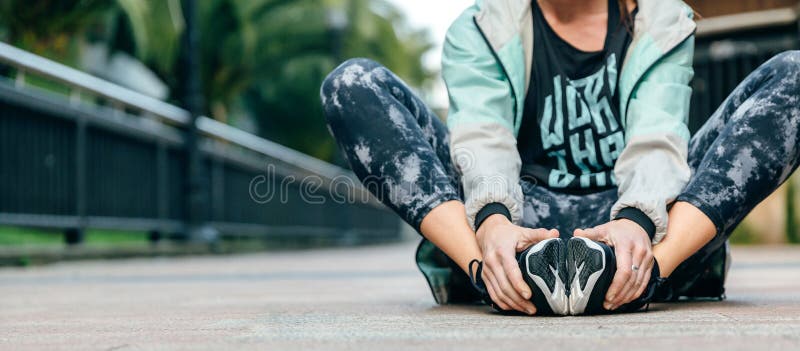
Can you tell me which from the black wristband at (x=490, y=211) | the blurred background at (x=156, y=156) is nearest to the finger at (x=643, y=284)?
the black wristband at (x=490, y=211)

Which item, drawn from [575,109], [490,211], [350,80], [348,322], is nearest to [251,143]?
[350,80]

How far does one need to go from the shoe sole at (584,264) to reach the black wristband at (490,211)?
0.28 meters

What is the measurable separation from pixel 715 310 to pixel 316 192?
11.5 m

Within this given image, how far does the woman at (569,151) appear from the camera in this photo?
2010 mm

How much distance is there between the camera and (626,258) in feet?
6.35

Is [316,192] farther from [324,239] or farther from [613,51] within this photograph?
[613,51]

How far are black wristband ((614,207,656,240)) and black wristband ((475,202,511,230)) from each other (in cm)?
23

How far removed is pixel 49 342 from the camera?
1.72m

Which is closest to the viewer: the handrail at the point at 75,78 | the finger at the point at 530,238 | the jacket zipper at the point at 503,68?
the finger at the point at 530,238

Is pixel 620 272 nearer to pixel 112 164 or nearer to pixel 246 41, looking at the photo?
pixel 112 164

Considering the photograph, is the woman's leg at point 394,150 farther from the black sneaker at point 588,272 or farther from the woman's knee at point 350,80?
the black sneaker at point 588,272

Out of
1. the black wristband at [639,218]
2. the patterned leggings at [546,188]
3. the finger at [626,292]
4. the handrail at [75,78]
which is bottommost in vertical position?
the finger at [626,292]

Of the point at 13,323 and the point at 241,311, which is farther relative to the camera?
the point at 241,311

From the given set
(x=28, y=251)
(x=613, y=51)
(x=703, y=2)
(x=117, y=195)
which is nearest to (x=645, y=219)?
(x=613, y=51)
